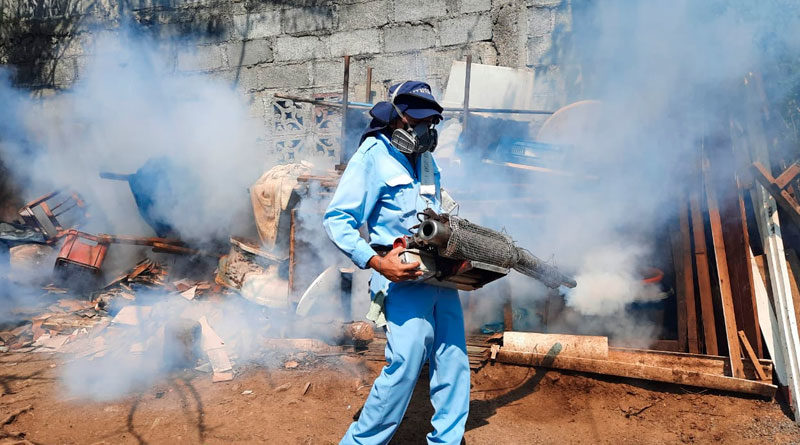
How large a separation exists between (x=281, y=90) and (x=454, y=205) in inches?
211

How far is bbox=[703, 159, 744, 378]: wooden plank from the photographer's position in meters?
3.69

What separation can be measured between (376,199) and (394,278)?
472mm

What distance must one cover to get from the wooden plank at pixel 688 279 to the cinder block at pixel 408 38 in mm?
3973

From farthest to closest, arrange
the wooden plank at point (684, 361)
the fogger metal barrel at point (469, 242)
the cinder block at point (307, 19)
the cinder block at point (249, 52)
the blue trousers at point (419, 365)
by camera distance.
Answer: the cinder block at point (249, 52)
the cinder block at point (307, 19)
the wooden plank at point (684, 361)
the blue trousers at point (419, 365)
the fogger metal barrel at point (469, 242)

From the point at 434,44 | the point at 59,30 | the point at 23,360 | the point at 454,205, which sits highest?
the point at 59,30

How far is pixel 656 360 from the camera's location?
390cm

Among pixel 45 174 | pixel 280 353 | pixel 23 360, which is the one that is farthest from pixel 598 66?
pixel 45 174

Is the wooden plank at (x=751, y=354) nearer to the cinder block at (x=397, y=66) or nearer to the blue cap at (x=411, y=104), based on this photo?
the blue cap at (x=411, y=104)

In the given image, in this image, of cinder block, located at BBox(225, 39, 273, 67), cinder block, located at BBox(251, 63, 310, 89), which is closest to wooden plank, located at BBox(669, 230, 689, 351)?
cinder block, located at BBox(251, 63, 310, 89)

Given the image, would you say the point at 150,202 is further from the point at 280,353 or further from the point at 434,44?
the point at 434,44

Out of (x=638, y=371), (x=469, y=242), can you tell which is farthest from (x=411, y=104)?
(x=638, y=371)

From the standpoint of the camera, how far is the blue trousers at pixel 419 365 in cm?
267

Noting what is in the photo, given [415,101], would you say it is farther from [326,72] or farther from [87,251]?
[87,251]

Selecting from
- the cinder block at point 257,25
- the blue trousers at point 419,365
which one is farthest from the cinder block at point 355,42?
the blue trousers at point 419,365
